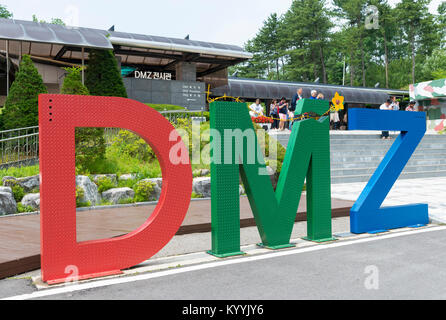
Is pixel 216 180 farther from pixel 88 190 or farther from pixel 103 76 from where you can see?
pixel 103 76

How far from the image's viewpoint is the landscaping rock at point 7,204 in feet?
23.8

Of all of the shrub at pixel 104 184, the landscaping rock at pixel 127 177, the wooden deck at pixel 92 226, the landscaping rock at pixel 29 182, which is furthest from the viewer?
the landscaping rock at pixel 127 177

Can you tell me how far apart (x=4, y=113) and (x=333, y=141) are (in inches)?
463

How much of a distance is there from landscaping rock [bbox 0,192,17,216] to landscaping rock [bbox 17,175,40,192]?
1.75ft

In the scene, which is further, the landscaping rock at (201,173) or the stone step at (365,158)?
the stone step at (365,158)

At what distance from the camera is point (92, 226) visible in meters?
6.29

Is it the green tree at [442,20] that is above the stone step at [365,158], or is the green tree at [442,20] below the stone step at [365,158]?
above

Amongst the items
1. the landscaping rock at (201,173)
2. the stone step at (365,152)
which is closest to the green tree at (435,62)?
the stone step at (365,152)

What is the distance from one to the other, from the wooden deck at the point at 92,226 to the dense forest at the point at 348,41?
43021 mm

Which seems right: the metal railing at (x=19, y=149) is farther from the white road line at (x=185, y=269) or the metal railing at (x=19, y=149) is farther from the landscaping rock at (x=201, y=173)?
the white road line at (x=185, y=269)

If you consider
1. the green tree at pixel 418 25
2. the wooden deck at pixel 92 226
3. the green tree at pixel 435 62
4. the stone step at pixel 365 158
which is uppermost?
the green tree at pixel 418 25

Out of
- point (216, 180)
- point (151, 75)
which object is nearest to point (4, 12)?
point (151, 75)

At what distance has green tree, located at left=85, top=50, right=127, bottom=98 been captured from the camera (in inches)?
619

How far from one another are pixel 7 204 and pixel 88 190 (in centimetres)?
153
